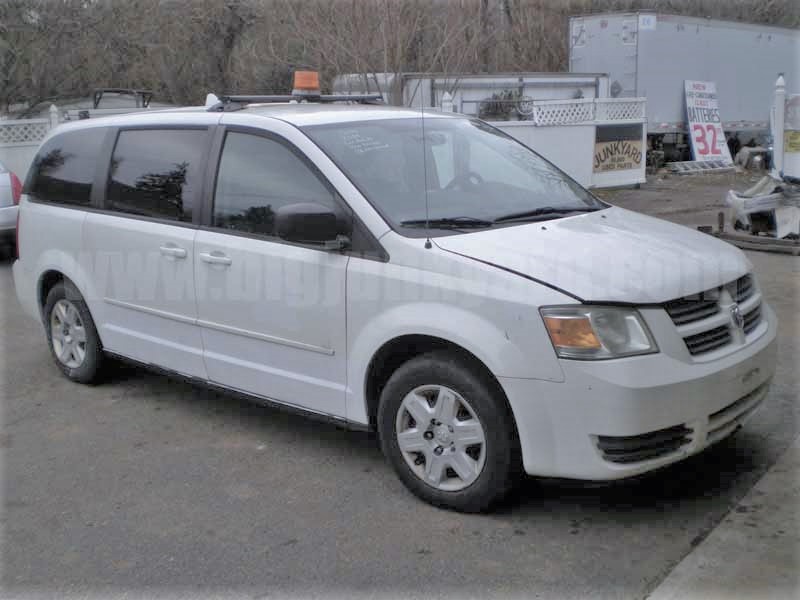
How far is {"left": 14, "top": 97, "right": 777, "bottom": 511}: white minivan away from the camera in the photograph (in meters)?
3.58

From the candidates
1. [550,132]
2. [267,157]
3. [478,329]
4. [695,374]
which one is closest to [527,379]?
[478,329]

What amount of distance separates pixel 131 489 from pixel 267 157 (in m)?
1.76

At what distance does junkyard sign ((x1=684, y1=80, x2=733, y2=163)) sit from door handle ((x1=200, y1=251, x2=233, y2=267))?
18.0m

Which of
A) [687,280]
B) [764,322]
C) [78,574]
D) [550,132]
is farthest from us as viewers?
[550,132]

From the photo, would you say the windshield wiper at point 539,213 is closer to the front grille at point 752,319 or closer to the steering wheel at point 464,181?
the steering wheel at point 464,181

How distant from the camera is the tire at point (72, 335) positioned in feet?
18.7

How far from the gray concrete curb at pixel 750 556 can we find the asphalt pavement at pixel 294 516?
0.27ft

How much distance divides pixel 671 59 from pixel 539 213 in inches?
680

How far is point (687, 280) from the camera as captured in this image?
381 cm

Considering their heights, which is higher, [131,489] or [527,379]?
[527,379]

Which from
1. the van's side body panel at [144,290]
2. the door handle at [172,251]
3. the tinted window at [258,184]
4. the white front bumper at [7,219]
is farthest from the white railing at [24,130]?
the tinted window at [258,184]

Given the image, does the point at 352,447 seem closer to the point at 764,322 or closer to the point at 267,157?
the point at 267,157

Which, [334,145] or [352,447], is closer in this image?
[334,145]

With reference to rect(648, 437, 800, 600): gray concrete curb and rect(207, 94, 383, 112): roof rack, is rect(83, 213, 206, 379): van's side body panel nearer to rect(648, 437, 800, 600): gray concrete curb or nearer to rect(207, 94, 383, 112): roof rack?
rect(207, 94, 383, 112): roof rack
